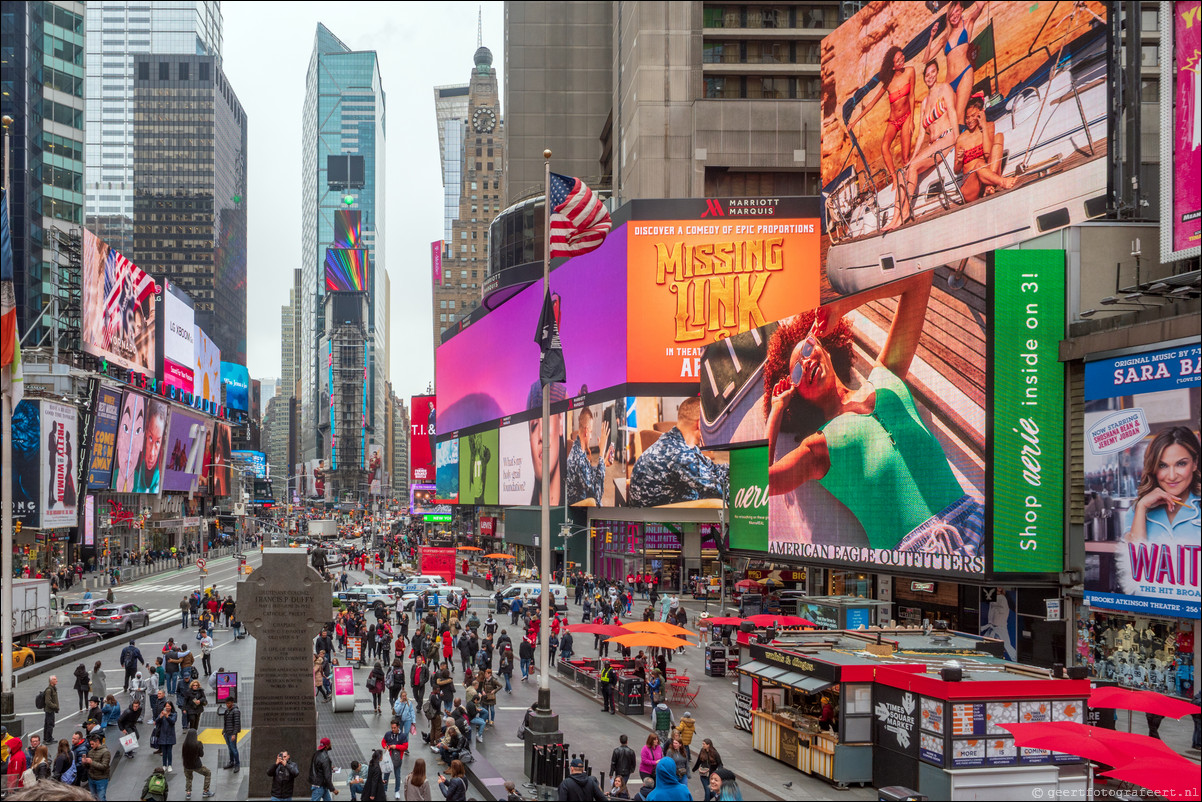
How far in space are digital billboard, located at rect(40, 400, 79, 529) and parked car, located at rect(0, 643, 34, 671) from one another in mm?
35357

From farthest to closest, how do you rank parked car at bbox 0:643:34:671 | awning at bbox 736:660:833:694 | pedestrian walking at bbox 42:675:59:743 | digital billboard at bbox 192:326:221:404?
digital billboard at bbox 192:326:221:404, parked car at bbox 0:643:34:671, pedestrian walking at bbox 42:675:59:743, awning at bbox 736:660:833:694

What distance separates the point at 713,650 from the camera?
125 ft

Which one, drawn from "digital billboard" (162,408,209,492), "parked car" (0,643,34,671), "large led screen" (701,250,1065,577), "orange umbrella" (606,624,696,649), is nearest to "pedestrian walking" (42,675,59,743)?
"parked car" (0,643,34,671)

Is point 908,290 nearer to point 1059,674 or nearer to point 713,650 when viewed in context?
point 713,650

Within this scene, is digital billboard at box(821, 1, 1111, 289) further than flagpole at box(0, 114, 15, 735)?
Yes

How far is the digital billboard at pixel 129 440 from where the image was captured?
8850 centimetres

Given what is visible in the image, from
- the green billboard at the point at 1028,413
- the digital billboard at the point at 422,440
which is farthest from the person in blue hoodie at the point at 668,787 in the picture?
the digital billboard at the point at 422,440

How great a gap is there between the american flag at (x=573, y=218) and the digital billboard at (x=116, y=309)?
65.0 m

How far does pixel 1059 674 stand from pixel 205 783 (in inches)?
724

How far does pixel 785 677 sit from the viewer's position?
24.3 m

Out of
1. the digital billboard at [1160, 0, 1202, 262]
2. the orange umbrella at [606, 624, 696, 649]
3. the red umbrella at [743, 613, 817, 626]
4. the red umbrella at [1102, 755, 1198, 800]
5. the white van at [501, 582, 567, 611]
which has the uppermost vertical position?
the digital billboard at [1160, 0, 1202, 262]

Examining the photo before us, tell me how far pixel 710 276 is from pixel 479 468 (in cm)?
5260

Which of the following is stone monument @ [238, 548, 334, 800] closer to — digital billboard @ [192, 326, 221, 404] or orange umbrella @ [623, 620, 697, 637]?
orange umbrella @ [623, 620, 697, 637]

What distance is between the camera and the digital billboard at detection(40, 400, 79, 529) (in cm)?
7012
